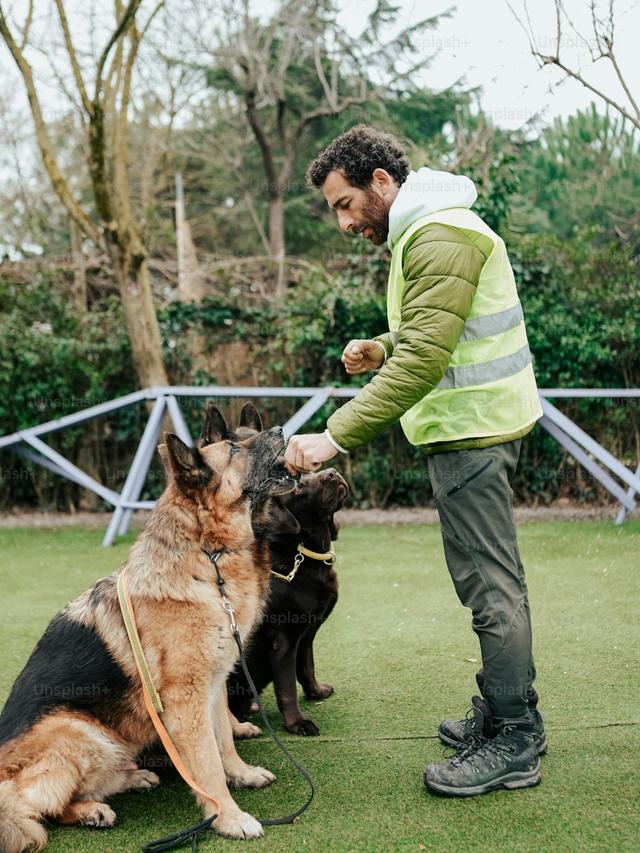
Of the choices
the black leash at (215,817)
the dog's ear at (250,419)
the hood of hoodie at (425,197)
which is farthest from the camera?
the dog's ear at (250,419)

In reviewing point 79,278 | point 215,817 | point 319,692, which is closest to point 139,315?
point 79,278

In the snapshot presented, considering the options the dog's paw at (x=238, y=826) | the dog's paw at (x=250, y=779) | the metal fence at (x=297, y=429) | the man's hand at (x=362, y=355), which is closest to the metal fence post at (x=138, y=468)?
the metal fence at (x=297, y=429)

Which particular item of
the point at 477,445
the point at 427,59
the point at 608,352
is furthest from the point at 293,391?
the point at 427,59

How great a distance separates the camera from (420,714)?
3.67 metres

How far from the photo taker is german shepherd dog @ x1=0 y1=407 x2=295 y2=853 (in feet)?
8.75

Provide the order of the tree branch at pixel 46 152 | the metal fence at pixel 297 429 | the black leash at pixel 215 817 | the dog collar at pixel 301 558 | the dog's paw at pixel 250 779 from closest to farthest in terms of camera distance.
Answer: the black leash at pixel 215 817, the dog's paw at pixel 250 779, the dog collar at pixel 301 558, the metal fence at pixel 297 429, the tree branch at pixel 46 152

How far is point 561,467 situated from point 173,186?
15.3m

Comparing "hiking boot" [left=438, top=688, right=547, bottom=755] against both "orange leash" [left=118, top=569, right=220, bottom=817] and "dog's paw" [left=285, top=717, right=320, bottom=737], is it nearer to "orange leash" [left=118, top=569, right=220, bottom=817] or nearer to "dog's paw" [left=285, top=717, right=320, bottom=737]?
Result: "dog's paw" [left=285, top=717, right=320, bottom=737]

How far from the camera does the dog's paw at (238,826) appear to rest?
2711 millimetres

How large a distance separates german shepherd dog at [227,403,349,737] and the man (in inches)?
33.0

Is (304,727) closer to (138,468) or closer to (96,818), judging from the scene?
(96,818)

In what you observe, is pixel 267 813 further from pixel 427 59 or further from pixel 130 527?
pixel 427 59

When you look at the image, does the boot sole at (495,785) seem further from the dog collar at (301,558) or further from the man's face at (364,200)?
the man's face at (364,200)

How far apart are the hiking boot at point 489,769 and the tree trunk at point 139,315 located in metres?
7.22
